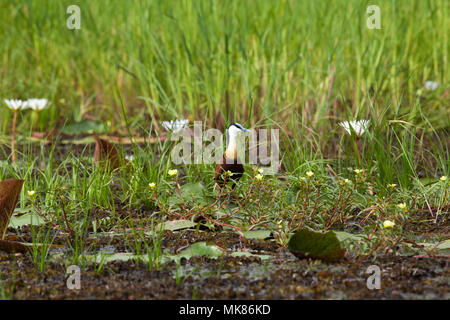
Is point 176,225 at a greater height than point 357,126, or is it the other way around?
point 357,126

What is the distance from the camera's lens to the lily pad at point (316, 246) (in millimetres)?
2701

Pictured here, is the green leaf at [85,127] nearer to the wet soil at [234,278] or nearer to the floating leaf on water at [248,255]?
the wet soil at [234,278]

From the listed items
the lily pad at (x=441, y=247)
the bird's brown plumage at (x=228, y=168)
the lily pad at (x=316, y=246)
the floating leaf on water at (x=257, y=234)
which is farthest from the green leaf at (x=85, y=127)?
the lily pad at (x=441, y=247)

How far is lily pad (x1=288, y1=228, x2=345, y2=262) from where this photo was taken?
2.70 m

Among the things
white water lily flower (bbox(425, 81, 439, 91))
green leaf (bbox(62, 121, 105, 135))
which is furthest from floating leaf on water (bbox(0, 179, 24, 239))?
white water lily flower (bbox(425, 81, 439, 91))

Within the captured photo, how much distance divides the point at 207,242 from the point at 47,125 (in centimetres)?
308

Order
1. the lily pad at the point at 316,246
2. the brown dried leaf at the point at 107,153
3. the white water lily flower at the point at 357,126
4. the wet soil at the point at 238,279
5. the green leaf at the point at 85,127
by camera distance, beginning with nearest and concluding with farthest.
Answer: the wet soil at the point at 238,279 → the lily pad at the point at 316,246 → the white water lily flower at the point at 357,126 → the brown dried leaf at the point at 107,153 → the green leaf at the point at 85,127

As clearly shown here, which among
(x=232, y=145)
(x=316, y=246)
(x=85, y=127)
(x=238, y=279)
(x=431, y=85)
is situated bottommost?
(x=238, y=279)

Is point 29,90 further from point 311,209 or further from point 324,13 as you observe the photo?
point 311,209

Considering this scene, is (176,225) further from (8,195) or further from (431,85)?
(431,85)

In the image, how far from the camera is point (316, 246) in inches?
108

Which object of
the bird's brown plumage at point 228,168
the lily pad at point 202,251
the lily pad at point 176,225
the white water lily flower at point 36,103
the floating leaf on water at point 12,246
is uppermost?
the white water lily flower at point 36,103

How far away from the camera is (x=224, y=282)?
2562 millimetres

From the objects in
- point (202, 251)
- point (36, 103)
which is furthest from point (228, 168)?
point (36, 103)
